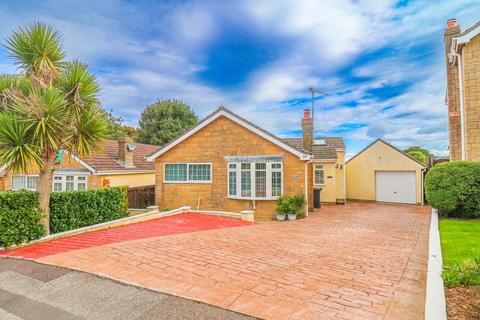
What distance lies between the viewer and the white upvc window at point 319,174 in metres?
22.0

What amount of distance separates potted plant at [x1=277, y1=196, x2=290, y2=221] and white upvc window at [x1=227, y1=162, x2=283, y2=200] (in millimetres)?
412

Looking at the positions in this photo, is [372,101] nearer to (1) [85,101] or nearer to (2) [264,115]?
(2) [264,115]

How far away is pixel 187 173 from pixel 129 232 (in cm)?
734

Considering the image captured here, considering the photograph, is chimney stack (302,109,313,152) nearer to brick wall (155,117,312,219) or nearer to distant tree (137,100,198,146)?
brick wall (155,117,312,219)

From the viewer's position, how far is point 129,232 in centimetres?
1007

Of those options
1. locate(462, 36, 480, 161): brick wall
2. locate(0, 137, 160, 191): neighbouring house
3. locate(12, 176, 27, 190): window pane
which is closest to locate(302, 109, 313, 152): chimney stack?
locate(462, 36, 480, 161): brick wall

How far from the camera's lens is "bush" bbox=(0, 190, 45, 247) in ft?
26.7

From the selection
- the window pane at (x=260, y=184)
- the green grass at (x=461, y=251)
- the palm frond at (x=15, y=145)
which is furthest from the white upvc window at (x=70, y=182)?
the green grass at (x=461, y=251)

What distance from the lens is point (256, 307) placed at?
412 cm

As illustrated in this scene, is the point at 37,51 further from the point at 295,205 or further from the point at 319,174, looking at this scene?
the point at 319,174

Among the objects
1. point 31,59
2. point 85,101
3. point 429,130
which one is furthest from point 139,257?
point 429,130

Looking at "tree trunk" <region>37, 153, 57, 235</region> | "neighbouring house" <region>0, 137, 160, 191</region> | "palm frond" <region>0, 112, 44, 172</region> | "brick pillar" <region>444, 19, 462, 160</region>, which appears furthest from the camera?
"neighbouring house" <region>0, 137, 160, 191</region>

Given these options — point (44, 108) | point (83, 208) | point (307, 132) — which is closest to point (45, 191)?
point (83, 208)

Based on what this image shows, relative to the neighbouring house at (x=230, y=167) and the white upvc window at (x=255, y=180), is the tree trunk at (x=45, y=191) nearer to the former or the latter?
the neighbouring house at (x=230, y=167)
